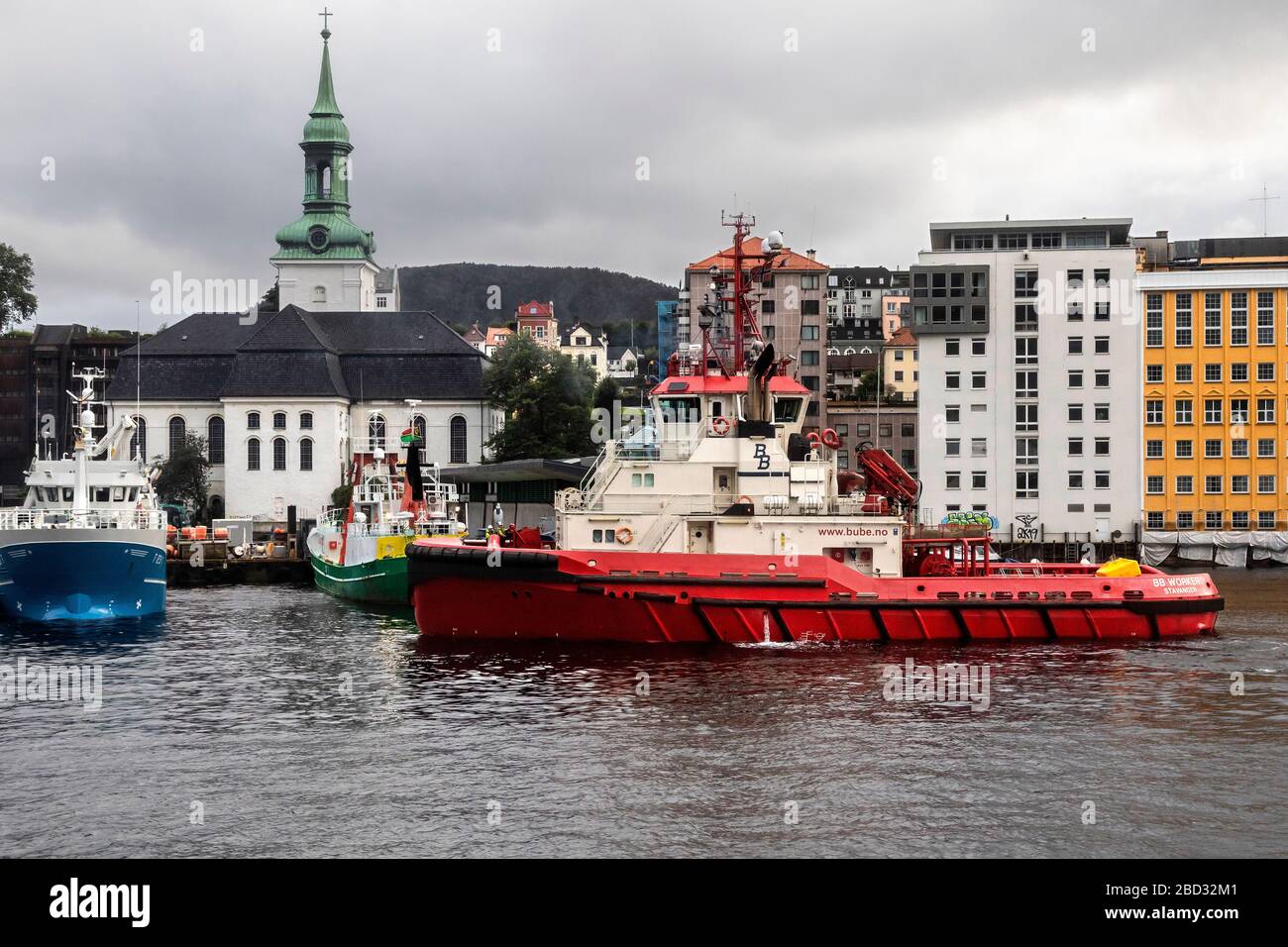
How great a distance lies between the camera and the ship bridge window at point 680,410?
109 ft

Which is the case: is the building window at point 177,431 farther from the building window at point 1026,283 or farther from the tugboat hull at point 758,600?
the tugboat hull at point 758,600

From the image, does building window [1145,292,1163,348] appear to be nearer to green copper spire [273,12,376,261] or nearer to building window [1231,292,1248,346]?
building window [1231,292,1248,346]

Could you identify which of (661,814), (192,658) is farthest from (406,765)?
(192,658)

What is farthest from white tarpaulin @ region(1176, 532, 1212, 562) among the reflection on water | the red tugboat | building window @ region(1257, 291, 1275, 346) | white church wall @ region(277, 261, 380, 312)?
white church wall @ region(277, 261, 380, 312)

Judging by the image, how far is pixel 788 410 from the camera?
33.8 m

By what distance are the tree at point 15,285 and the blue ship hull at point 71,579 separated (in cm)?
8385

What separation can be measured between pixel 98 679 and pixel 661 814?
1678 cm

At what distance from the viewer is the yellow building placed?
226 ft

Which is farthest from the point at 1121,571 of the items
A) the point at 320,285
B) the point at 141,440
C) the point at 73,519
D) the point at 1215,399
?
the point at 320,285

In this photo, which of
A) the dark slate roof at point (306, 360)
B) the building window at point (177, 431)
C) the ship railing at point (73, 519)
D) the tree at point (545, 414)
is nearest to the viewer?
the ship railing at point (73, 519)

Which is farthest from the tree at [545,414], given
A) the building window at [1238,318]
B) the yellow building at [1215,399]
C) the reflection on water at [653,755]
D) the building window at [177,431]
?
the reflection on water at [653,755]

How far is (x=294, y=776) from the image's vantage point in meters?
19.1

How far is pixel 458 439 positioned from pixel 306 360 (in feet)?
40.4

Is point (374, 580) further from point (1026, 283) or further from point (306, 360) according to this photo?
point (306, 360)
